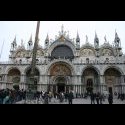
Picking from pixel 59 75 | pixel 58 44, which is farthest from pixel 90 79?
pixel 58 44

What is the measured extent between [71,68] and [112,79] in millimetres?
8381

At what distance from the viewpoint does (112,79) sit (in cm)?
3272

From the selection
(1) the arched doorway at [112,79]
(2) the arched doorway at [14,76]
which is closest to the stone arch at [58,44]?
(2) the arched doorway at [14,76]

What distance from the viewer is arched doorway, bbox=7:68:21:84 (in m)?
34.8

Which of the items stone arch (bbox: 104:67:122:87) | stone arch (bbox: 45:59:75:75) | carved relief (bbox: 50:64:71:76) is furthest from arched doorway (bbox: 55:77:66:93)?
stone arch (bbox: 104:67:122:87)

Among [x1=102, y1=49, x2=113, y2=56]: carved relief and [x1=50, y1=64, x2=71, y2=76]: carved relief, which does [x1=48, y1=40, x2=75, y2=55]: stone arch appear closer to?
[x1=50, y1=64, x2=71, y2=76]: carved relief

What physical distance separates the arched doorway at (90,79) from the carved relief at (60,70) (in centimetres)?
347

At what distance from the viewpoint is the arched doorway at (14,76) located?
114ft

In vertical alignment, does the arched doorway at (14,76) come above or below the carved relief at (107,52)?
below

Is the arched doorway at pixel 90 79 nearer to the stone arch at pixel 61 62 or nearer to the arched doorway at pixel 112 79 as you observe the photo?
the arched doorway at pixel 112 79
